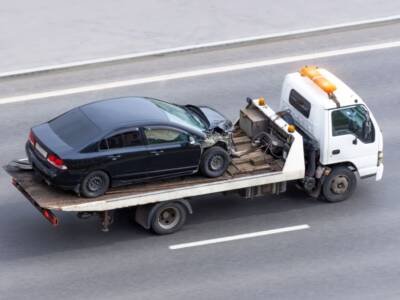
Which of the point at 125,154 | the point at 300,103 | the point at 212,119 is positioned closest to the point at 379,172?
the point at 300,103

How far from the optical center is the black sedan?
19406mm

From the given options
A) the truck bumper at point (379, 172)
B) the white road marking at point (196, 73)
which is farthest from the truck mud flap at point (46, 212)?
the truck bumper at point (379, 172)

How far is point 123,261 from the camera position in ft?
64.9

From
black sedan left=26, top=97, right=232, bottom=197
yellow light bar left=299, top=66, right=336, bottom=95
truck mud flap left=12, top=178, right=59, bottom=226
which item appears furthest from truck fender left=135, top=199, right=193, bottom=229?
yellow light bar left=299, top=66, right=336, bottom=95

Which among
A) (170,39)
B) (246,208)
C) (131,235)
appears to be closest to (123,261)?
(131,235)

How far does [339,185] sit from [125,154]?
4651 mm

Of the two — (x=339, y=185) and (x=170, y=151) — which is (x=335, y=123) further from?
(x=170, y=151)

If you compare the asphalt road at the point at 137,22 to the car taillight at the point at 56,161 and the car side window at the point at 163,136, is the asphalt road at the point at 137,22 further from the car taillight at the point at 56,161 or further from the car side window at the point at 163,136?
the car taillight at the point at 56,161

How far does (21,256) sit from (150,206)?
2.49 metres

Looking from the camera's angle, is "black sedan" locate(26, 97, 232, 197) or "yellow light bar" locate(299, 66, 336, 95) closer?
"black sedan" locate(26, 97, 232, 197)

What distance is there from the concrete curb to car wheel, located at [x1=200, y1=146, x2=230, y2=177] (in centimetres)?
747

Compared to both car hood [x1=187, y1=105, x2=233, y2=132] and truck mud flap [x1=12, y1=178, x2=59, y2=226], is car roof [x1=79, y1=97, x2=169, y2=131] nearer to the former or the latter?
car hood [x1=187, y1=105, x2=233, y2=132]

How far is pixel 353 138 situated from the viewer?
21.3m

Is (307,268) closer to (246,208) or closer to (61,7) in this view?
(246,208)
